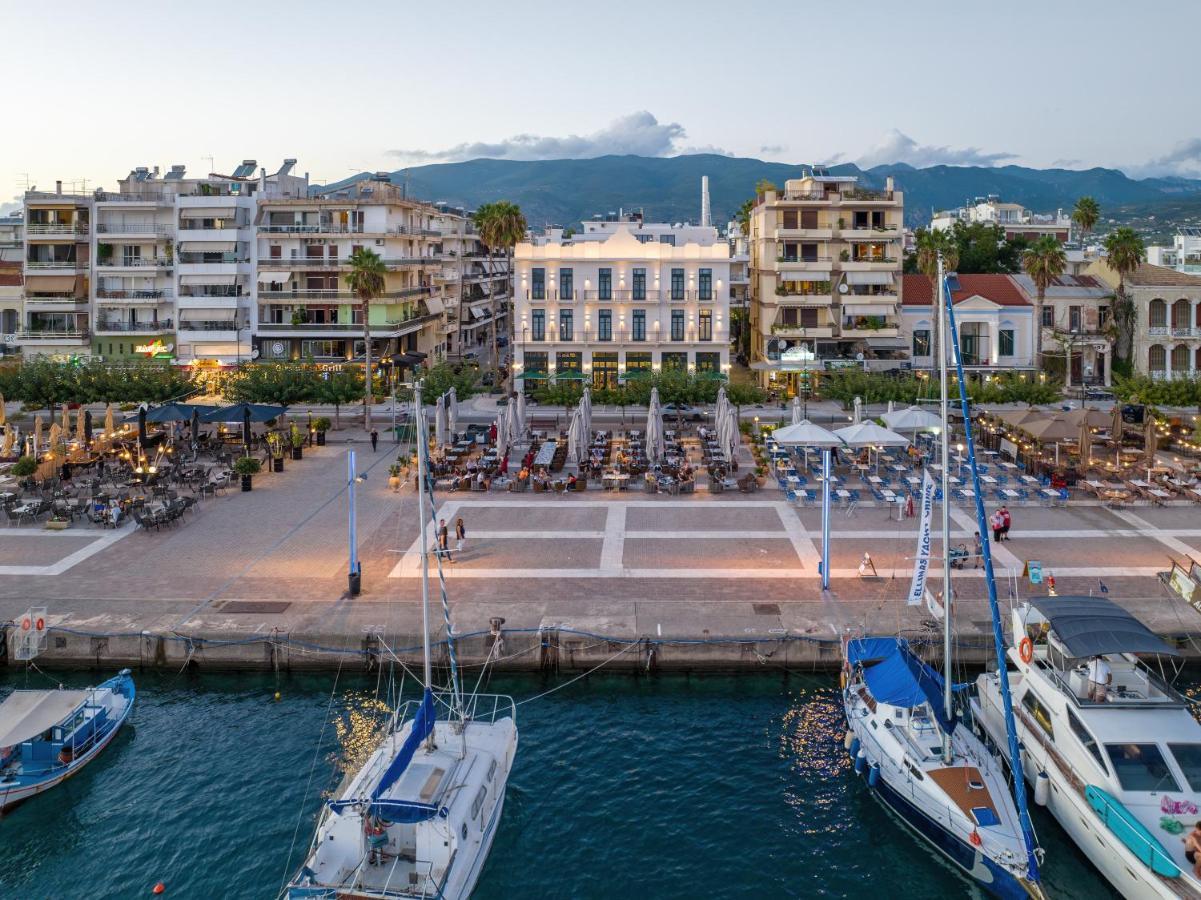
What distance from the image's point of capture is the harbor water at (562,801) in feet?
60.6

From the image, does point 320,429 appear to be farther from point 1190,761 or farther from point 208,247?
point 1190,761

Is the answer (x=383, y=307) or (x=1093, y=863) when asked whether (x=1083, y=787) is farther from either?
Answer: (x=383, y=307)

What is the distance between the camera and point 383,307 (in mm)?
77750

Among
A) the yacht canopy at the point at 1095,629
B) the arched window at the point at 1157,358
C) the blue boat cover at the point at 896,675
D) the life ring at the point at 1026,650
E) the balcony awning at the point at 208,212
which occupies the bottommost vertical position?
the blue boat cover at the point at 896,675

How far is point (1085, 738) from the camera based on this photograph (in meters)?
19.3

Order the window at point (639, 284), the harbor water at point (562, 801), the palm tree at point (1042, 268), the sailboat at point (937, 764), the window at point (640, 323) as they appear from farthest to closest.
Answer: the window at point (640, 323), the window at point (639, 284), the palm tree at point (1042, 268), the harbor water at point (562, 801), the sailboat at point (937, 764)

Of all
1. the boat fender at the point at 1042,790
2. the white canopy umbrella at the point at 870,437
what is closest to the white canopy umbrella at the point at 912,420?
the white canopy umbrella at the point at 870,437

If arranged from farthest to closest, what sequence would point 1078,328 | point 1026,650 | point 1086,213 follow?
1. point 1086,213
2. point 1078,328
3. point 1026,650

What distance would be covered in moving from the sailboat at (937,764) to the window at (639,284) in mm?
50569

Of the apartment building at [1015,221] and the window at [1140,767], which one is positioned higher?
the apartment building at [1015,221]

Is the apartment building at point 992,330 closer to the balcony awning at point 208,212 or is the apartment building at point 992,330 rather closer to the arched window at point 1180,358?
the arched window at point 1180,358

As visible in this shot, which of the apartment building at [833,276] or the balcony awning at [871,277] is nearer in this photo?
the apartment building at [833,276]

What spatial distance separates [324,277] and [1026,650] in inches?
2525

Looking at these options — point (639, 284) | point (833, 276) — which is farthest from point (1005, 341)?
point (639, 284)
